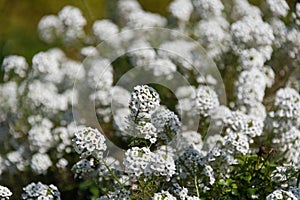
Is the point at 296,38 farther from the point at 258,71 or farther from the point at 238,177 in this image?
the point at 238,177

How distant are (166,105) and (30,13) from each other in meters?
3.10

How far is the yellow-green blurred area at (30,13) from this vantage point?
5.71 m

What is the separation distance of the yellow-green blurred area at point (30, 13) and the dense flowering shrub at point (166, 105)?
1.43 meters

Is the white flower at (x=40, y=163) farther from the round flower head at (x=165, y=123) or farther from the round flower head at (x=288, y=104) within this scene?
the round flower head at (x=288, y=104)

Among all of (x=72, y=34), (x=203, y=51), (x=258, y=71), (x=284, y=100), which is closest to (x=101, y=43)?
(x=72, y=34)

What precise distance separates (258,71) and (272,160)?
558 millimetres

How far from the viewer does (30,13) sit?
6289 millimetres

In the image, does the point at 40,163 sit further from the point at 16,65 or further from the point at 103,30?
the point at 103,30

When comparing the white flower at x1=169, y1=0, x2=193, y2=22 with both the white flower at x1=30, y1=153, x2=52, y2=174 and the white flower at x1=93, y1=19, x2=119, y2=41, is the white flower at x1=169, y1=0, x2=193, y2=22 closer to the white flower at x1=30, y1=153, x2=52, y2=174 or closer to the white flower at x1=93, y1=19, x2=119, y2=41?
the white flower at x1=93, y1=19, x2=119, y2=41

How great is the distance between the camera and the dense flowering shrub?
2.63m

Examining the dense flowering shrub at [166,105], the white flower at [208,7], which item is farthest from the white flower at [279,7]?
the white flower at [208,7]

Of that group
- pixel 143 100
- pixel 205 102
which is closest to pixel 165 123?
pixel 143 100

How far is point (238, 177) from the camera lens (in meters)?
2.71

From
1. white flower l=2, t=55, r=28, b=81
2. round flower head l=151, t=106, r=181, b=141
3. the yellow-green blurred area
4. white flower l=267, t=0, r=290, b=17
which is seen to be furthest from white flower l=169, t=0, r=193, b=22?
round flower head l=151, t=106, r=181, b=141
